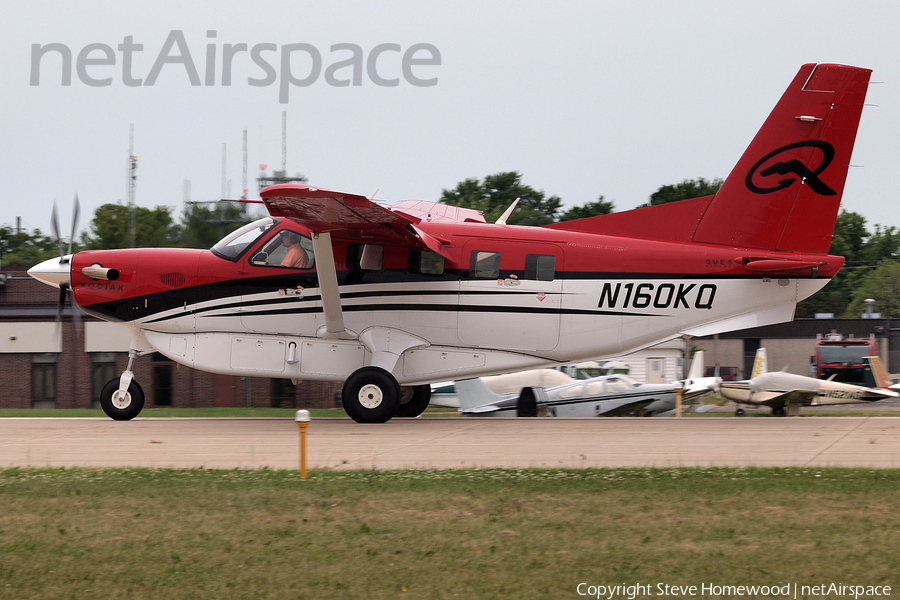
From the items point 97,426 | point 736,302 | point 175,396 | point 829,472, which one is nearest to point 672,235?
point 736,302

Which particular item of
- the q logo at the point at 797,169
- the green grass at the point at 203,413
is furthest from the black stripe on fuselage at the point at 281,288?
the green grass at the point at 203,413

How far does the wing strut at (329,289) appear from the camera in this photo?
1381cm

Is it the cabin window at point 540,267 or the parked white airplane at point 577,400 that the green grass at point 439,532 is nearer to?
the cabin window at point 540,267

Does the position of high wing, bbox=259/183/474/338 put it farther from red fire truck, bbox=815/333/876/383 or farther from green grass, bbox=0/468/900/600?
red fire truck, bbox=815/333/876/383

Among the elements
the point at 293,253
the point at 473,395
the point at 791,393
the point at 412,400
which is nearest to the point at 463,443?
the point at 412,400

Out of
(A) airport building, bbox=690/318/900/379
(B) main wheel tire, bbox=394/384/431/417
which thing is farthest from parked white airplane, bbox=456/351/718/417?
(A) airport building, bbox=690/318/900/379

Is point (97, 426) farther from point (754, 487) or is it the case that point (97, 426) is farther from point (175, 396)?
point (175, 396)

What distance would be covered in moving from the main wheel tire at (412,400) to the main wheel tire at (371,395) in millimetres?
2341

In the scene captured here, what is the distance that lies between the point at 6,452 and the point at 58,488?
3.49 metres

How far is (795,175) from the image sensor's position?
14.8 meters

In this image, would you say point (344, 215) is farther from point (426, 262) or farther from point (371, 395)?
point (371, 395)

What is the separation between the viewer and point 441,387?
92.7ft

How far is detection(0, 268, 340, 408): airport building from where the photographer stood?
33.3 m

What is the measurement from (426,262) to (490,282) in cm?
117
